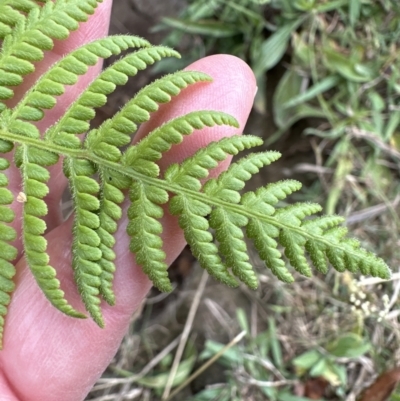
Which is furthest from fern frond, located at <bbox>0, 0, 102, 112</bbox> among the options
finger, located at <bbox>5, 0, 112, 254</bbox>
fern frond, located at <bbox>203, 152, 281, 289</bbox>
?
fern frond, located at <bbox>203, 152, 281, 289</bbox>

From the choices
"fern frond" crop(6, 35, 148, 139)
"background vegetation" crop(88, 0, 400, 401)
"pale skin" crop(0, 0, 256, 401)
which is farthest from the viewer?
"background vegetation" crop(88, 0, 400, 401)

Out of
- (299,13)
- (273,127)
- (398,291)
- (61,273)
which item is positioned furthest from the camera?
(273,127)

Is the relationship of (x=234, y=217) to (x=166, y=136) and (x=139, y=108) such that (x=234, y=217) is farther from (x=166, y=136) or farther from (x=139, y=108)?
(x=139, y=108)

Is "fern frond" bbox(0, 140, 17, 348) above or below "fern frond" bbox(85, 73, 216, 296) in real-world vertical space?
below

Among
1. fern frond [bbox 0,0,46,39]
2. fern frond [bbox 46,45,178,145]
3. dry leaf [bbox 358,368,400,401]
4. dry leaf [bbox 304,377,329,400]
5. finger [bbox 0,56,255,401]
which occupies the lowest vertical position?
dry leaf [bbox 304,377,329,400]

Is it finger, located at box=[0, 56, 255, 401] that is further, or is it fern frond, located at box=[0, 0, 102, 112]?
finger, located at box=[0, 56, 255, 401]

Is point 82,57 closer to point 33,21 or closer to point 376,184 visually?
point 33,21

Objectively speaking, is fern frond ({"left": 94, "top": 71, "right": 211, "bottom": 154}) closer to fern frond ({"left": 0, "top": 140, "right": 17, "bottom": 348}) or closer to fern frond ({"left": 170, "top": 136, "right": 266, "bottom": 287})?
fern frond ({"left": 170, "top": 136, "right": 266, "bottom": 287})

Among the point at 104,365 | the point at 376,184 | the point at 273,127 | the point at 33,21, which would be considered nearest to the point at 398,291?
the point at 376,184

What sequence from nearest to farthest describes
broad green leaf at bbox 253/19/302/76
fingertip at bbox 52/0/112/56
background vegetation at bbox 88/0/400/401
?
1. fingertip at bbox 52/0/112/56
2. background vegetation at bbox 88/0/400/401
3. broad green leaf at bbox 253/19/302/76

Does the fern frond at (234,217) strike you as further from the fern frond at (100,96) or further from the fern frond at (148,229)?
the fern frond at (100,96)
